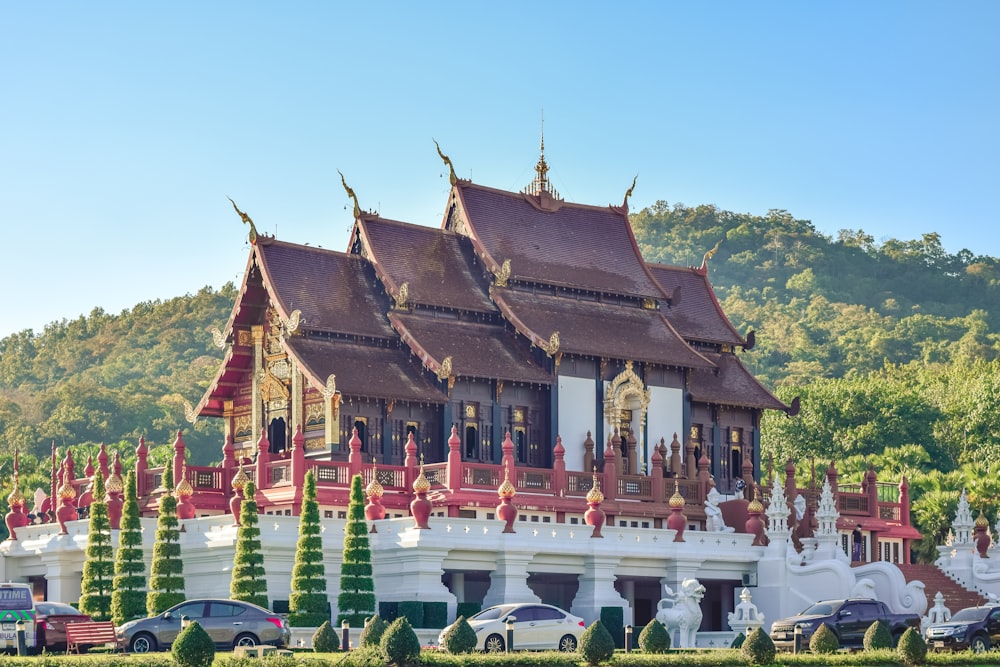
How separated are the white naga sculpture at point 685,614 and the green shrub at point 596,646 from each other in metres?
9.77

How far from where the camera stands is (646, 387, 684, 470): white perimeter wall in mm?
52125

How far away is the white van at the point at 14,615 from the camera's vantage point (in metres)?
34.8

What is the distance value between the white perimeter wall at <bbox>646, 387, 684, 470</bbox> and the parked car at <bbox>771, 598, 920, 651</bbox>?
11.6m

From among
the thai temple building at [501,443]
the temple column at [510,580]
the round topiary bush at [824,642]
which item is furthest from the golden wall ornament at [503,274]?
the round topiary bush at [824,642]

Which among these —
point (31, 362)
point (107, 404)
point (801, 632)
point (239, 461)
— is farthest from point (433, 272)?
point (31, 362)

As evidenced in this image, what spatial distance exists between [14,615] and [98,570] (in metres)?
7.38

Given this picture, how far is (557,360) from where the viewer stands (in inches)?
1965

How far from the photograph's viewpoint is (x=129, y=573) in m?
41.4

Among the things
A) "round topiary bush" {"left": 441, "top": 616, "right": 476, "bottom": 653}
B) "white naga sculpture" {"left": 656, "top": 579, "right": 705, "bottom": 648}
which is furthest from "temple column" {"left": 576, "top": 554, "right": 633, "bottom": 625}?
"round topiary bush" {"left": 441, "top": 616, "right": 476, "bottom": 653}

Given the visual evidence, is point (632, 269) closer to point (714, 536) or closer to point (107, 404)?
point (714, 536)

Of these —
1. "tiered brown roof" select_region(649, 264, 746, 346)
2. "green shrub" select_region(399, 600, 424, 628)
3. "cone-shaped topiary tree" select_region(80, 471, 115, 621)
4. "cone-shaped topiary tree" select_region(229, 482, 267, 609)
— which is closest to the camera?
"cone-shaped topiary tree" select_region(229, 482, 267, 609)

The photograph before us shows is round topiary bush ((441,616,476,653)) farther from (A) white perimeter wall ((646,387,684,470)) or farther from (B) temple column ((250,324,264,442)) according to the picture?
(A) white perimeter wall ((646,387,684,470))

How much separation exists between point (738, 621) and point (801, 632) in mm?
6812

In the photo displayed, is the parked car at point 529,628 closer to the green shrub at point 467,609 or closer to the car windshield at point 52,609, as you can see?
the green shrub at point 467,609
